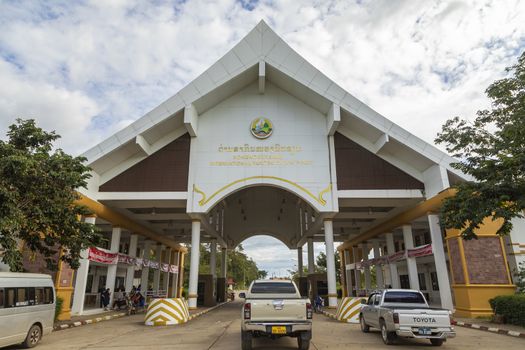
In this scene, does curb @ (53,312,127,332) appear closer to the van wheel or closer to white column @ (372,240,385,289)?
the van wheel

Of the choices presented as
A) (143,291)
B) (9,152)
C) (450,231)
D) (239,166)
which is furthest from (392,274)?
(9,152)

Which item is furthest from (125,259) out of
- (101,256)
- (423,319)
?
(423,319)

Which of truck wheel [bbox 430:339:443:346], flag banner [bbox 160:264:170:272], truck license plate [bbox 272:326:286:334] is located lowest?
truck wheel [bbox 430:339:443:346]

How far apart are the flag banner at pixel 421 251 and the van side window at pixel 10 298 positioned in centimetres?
1856

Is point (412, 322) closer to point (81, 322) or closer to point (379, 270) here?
point (81, 322)

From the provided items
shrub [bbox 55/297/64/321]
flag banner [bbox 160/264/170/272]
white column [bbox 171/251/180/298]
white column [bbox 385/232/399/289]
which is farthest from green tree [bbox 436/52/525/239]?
white column [bbox 171/251/180/298]

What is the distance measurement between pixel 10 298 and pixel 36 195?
13.0 ft

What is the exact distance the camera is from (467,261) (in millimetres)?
16734

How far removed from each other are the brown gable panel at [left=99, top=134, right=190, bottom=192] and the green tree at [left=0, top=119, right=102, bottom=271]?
627 cm

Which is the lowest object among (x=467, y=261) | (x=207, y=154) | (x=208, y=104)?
(x=467, y=261)

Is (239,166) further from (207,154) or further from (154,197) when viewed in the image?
(154,197)

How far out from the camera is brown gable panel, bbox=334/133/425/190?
2026cm

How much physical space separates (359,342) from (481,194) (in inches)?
255

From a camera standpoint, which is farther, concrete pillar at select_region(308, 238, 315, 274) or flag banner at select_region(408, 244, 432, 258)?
concrete pillar at select_region(308, 238, 315, 274)
